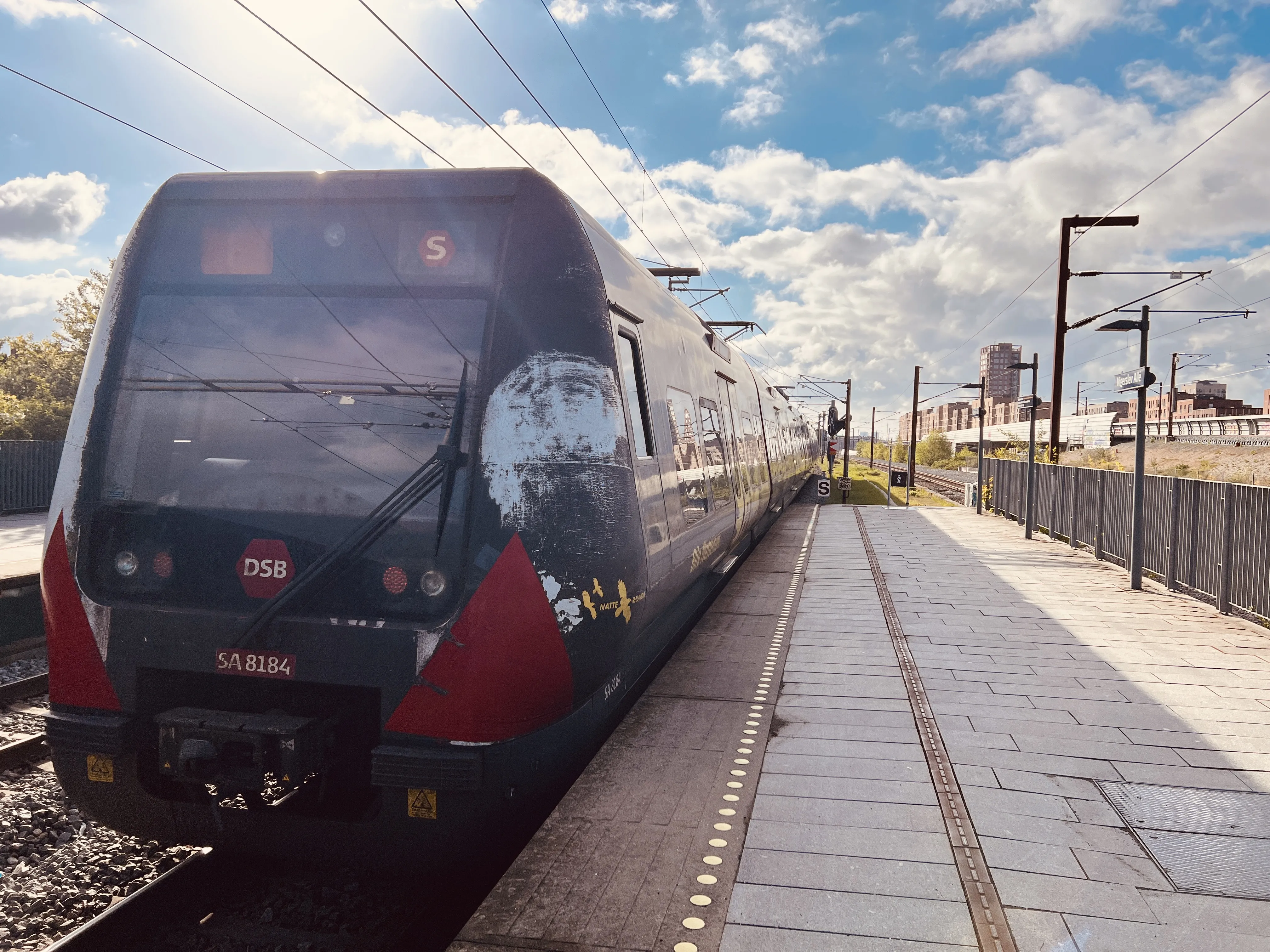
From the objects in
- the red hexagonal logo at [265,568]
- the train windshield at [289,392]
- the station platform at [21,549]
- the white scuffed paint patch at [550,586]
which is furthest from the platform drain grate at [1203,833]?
the station platform at [21,549]

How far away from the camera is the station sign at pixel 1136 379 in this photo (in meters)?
12.6

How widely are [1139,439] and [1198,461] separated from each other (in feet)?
103

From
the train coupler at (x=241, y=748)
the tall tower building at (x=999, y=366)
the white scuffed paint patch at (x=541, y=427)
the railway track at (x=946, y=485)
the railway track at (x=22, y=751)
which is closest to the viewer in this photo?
the train coupler at (x=241, y=748)

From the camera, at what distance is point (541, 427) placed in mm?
3525

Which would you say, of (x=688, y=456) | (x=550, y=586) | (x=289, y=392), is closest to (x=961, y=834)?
(x=550, y=586)

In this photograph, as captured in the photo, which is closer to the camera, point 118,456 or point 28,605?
point 118,456

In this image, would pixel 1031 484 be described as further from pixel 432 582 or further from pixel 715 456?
pixel 432 582

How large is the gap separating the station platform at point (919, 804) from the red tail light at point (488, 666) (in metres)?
0.64

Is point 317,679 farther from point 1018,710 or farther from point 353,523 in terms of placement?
point 1018,710

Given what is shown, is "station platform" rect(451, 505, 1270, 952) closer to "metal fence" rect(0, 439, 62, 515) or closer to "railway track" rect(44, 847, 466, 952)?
"railway track" rect(44, 847, 466, 952)

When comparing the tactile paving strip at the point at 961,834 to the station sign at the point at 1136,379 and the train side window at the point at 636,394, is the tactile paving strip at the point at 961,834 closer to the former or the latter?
the train side window at the point at 636,394

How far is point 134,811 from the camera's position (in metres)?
3.56

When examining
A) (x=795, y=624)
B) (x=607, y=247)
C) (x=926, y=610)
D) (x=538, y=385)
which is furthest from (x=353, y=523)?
(x=926, y=610)

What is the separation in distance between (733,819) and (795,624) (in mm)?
4794
